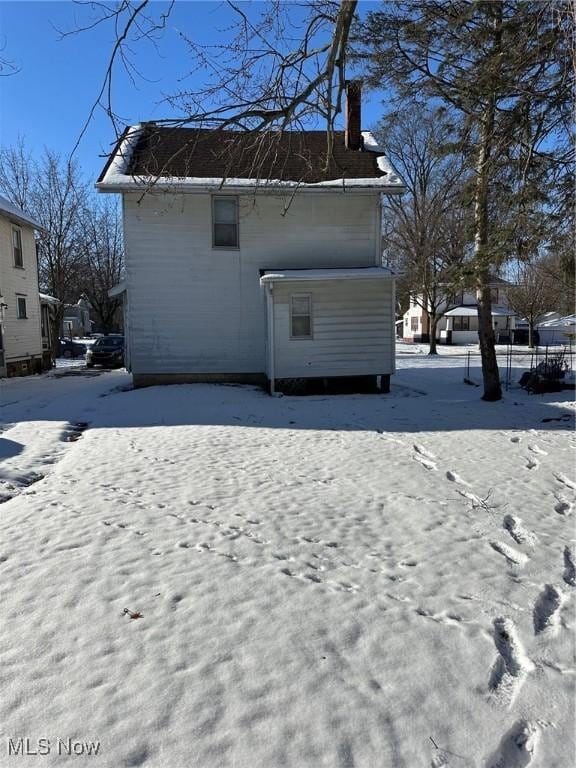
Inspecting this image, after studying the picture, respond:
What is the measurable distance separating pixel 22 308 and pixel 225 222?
1173 cm

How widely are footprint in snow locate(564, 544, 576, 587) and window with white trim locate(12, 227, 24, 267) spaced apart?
70.6ft

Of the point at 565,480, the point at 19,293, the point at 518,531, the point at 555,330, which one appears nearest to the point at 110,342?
the point at 19,293

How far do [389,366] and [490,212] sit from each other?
452 cm

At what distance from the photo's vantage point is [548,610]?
338cm

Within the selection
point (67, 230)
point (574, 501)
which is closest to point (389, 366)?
point (574, 501)

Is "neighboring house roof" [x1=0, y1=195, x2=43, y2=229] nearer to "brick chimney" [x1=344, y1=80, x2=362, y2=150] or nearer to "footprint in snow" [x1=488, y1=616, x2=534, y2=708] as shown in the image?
"brick chimney" [x1=344, y1=80, x2=362, y2=150]

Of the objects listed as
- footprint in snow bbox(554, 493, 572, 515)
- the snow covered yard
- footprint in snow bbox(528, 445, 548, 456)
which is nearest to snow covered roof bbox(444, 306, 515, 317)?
footprint in snow bbox(528, 445, 548, 456)

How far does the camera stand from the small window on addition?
13.1m

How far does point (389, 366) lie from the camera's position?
13.7 m

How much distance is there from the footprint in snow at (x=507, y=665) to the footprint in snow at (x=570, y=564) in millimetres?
884

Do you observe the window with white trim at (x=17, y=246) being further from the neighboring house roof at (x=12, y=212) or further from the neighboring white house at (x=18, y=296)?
the neighboring house roof at (x=12, y=212)

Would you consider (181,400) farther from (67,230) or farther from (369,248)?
(67,230)

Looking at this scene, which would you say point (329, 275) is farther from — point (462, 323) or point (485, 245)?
point (462, 323)

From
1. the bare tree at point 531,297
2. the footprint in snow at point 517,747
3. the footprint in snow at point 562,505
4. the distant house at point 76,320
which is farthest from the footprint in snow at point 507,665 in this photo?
the distant house at point 76,320
